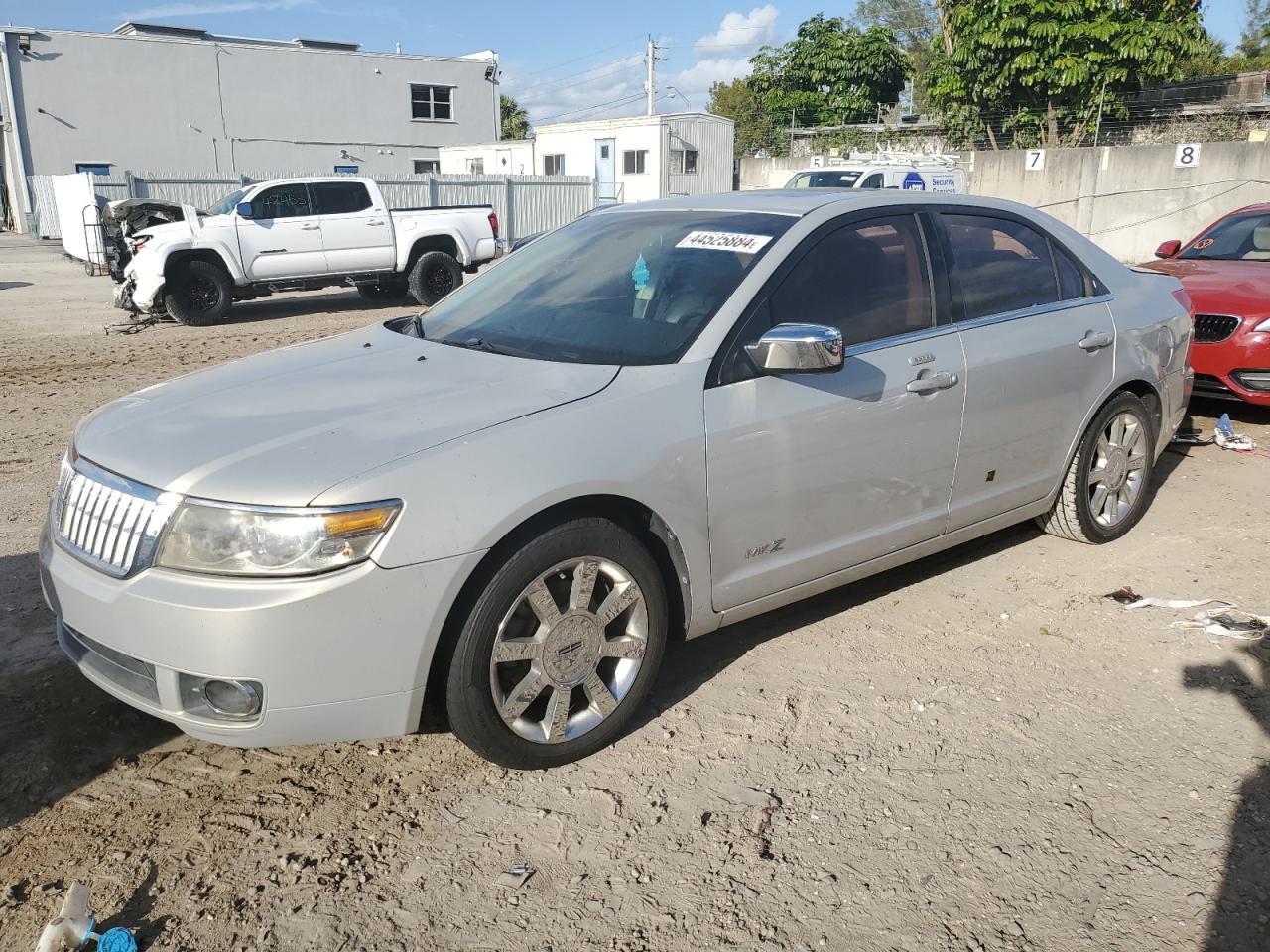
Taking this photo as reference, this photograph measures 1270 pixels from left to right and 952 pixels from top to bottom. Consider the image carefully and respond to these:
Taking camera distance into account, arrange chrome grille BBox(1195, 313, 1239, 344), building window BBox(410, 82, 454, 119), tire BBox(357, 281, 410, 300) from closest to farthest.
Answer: chrome grille BBox(1195, 313, 1239, 344) < tire BBox(357, 281, 410, 300) < building window BBox(410, 82, 454, 119)

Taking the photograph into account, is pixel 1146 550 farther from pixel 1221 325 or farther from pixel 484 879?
pixel 484 879

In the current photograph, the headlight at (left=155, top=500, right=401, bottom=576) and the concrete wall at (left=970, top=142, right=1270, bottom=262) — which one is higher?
the concrete wall at (left=970, top=142, right=1270, bottom=262)

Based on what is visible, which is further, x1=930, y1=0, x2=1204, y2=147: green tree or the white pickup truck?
x1=930, y1=0, x2=1204, y2=147: green tree

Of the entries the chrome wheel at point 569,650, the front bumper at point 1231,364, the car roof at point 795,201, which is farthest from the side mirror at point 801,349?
the front bumper at point 1231,364

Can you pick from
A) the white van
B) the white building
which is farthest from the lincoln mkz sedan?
the white building

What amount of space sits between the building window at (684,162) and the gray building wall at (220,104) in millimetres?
12898

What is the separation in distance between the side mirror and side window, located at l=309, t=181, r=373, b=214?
1296 centimetres

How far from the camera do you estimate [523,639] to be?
3.12m

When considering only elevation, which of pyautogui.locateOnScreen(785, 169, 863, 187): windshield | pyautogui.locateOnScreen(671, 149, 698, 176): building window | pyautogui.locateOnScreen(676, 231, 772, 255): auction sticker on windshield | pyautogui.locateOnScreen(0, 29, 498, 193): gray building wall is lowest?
pyautogui.locateOnScreen(676, 231, 772, 255): auction sticker on windshield

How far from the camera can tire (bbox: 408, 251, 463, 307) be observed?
51.3 ft

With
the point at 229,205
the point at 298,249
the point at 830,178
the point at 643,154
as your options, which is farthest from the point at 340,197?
the point at 643,154

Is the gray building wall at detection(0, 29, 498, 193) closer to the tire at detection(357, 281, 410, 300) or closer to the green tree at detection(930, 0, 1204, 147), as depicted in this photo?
the green tree at detection(930, 0, 1204, 147)

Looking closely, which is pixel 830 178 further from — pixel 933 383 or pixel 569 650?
pixel 569 650

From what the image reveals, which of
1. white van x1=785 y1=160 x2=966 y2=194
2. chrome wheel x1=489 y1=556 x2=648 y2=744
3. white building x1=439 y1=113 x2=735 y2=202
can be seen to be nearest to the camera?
chrome wheel x1=489 y1=556 x2=648 y2=744
